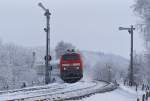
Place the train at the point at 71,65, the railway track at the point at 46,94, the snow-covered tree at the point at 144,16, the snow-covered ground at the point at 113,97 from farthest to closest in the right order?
the train at the point at 71,65, the snow-covered tree at the point at 144,16, the snow-covered ground at the point at 113,97, the railway track at the point at 46,94

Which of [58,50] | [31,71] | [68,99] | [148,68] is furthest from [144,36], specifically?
[58,50]

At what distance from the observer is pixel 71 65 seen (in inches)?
1628

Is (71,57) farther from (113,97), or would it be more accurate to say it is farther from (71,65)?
(113,97)

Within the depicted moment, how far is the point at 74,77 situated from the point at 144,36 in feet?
31.4

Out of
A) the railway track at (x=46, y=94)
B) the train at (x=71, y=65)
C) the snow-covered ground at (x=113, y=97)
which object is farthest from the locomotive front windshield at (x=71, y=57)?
the snow-covered ground at (x=113, y=97)

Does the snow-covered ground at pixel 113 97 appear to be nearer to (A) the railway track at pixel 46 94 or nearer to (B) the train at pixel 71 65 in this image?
(A) the railway track at pixel 46 94

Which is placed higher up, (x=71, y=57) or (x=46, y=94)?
(x=71, y=57)

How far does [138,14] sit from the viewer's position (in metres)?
35.7

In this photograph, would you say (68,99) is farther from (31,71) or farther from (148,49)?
(31,71)

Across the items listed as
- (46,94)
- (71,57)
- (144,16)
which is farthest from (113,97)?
(71,57)

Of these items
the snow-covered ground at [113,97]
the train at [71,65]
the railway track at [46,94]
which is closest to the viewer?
the railway track at [46,94]

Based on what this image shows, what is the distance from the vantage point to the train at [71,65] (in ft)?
135

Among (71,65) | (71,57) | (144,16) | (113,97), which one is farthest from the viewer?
(71,65)

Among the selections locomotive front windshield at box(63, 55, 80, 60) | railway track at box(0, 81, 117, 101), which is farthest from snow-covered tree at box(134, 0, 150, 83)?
locomotive front windshield at box(63, 55, 80, 60)
